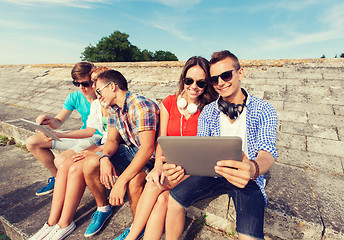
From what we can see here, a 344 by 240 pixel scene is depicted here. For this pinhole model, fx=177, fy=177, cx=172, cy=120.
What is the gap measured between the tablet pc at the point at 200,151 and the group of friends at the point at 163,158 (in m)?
0.07

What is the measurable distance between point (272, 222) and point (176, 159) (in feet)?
3.70

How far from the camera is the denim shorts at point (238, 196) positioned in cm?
142

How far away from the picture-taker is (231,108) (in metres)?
1.78

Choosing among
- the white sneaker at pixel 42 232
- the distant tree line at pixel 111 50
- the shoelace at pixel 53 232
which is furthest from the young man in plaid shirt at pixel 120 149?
the distant tree line at pixel 111 50

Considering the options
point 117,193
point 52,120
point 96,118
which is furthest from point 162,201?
point 52,120

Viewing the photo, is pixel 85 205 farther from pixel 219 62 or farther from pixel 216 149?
pixel 219 62

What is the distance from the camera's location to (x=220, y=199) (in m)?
1.95

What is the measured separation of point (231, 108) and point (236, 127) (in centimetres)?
22

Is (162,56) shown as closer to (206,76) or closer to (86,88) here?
(86,88)

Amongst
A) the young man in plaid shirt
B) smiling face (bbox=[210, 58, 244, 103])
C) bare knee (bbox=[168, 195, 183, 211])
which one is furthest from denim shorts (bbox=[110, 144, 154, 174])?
smiling face (bbox=[210, 58, 244, 103])

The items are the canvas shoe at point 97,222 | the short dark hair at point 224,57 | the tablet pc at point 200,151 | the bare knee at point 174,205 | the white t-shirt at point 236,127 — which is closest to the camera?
the tablet pc at point 200,151

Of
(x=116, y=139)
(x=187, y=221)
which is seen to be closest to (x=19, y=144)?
(x=116, y=139)

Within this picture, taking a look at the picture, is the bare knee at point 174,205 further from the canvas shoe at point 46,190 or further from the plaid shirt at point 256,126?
the canvas shoe at point 46,190

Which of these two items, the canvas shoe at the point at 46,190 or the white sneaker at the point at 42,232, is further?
the canvas shoe at the point at 46,190
